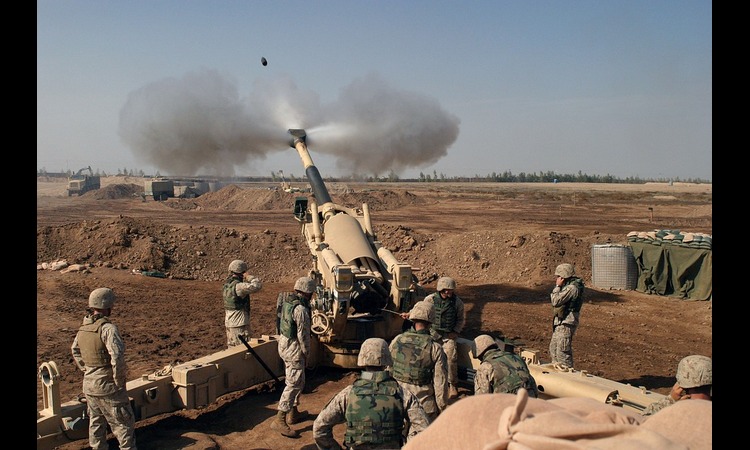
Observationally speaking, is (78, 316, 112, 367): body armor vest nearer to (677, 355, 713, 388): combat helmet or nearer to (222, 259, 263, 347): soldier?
(222, 259, 263, 347): soldier

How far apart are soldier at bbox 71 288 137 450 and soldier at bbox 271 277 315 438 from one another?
1903 mm

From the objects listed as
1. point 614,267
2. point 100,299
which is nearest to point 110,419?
point 100,299

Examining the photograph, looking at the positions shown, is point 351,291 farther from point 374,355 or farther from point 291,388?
point 374,355

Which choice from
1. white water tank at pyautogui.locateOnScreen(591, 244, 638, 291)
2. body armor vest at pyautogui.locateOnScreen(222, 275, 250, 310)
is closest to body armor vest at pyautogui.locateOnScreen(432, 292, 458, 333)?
body armor vest at pyautogui.locateOnScreen(222, 275, 250, 310)

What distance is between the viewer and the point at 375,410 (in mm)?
4750

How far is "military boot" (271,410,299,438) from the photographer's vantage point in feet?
24.7

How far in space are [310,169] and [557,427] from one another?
36.7 ft

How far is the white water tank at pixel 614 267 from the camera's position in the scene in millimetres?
16156

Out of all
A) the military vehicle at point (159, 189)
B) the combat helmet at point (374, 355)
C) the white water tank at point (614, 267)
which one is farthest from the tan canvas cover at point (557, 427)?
the military vehicle at point (159, 189)

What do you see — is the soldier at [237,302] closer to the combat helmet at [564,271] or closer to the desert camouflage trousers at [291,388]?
the desert camouflage trousers at [291,388]

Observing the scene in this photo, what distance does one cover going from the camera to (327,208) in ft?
37.0

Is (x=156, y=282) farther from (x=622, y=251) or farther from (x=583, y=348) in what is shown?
(x=622, y=251)
